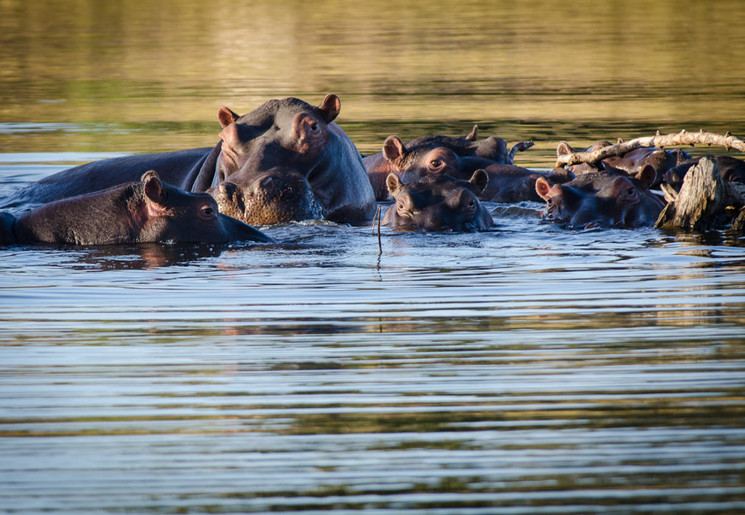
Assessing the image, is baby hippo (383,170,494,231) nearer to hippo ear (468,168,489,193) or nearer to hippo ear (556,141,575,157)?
hippo ear (468,168,489,193)

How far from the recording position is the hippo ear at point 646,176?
31.0 ft

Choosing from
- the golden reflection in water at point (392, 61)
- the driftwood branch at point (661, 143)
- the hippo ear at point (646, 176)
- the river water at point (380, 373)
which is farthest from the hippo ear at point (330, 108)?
the golden reflection in water at point (392, 61)

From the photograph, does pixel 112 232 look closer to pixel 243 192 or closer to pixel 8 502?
pixel 243 192

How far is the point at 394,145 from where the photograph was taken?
11508 millimetres

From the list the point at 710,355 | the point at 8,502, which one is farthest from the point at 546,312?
the point at 8,502

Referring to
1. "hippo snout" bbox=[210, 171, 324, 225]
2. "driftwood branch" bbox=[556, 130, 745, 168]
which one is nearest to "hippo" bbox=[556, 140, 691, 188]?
"driftwood branch" bbox=[556, 130, 745, 168]

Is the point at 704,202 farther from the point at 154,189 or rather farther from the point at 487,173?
the point at 154,189

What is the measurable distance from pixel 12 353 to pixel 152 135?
476 inches

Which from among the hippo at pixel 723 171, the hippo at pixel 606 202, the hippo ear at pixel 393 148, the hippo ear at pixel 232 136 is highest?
the hippo ear at pixel 232 136

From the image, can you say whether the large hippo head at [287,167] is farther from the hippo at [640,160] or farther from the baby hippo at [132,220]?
the hippo at [640,160]

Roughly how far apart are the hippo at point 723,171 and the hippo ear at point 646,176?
47 centimetres

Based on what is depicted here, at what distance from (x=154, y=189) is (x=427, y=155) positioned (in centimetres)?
391

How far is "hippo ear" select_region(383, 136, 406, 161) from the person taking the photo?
1144 centimetres

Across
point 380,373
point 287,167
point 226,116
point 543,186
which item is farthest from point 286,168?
point 380,373
